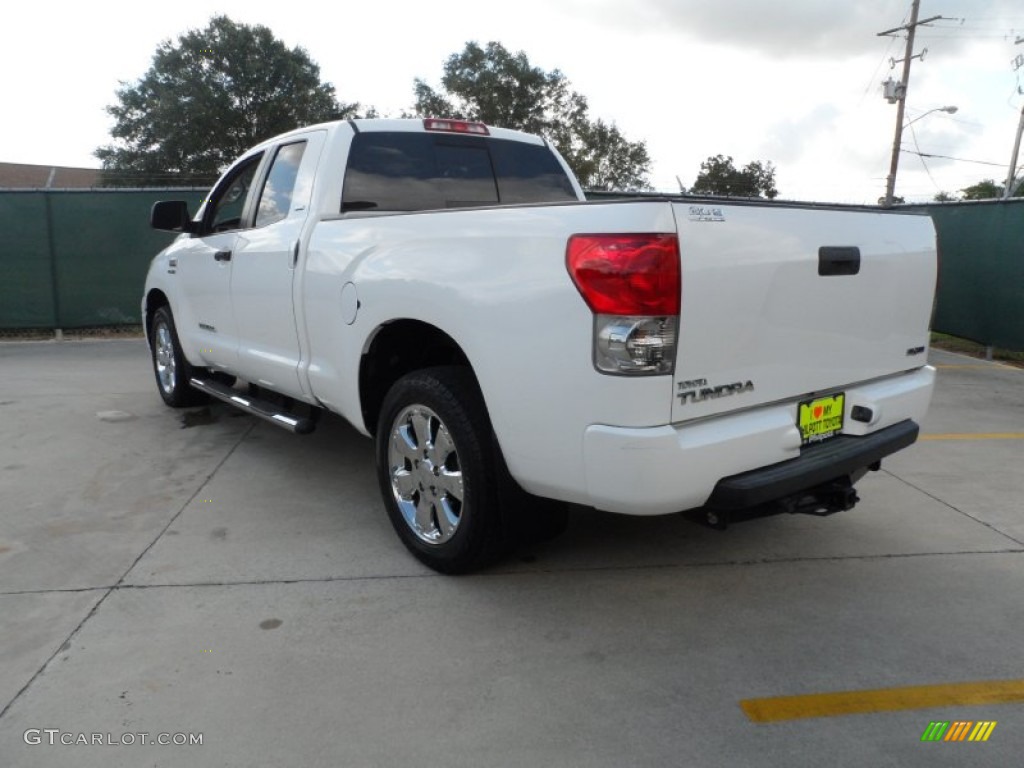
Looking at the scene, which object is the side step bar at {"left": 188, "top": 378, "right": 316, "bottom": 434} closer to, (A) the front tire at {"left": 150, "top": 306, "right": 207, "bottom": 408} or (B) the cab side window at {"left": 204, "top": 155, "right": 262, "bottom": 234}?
(A) the front tire at {"left": 150, "top": 306, "right": 207, "bottom": 408}

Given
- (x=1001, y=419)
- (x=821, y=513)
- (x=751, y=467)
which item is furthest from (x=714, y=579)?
(x=1001, y=419)

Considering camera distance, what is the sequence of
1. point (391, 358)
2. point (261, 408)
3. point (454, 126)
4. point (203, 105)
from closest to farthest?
point (391, 358) → point (454, 126) → point (261, 408) → point (203, 105)

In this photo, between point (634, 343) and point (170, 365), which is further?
point (170, 365)

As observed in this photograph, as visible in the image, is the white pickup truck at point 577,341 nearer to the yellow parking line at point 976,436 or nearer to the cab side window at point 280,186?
the cab side window at point 280,186

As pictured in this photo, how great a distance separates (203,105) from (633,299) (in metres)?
41.6

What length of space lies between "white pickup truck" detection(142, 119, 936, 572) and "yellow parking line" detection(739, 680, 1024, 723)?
2.13 ft

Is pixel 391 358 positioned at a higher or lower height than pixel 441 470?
higher

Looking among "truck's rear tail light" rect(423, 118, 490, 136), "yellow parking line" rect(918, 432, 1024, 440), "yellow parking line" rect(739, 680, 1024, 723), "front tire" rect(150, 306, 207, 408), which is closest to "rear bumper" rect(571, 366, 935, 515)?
"yellow parking line" rect(739, 680, 1024, 723)

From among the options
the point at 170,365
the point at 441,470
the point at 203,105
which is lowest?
the point at 170,365

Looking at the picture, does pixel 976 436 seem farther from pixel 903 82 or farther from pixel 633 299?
pixel 903 82

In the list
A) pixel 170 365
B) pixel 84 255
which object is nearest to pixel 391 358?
pixel 170 365

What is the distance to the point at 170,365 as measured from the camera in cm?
645

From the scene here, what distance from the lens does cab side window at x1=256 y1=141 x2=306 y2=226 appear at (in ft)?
14.6

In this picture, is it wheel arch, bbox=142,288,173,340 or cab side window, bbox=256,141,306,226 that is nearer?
cab side window, bbox=256,141,306,226
